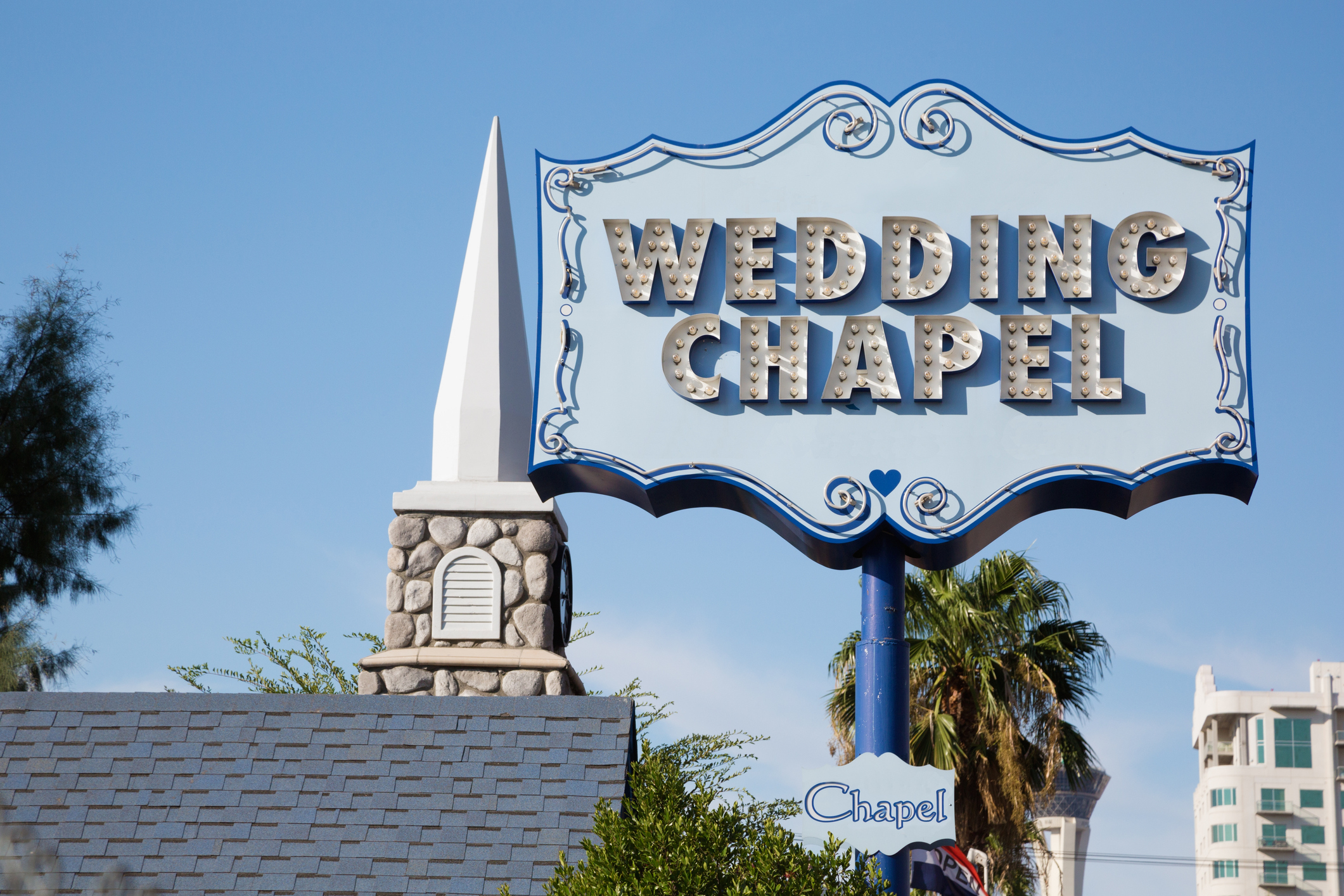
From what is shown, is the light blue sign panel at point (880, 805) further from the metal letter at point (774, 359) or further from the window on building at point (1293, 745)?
the window on building at point (1293, 745)

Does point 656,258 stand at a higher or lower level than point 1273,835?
higher

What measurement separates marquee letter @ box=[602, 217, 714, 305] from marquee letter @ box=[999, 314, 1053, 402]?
110 inches

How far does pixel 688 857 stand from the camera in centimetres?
926

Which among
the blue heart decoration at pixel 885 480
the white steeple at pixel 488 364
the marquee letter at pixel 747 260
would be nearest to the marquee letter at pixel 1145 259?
the blue heart decoration at pixel 885 480

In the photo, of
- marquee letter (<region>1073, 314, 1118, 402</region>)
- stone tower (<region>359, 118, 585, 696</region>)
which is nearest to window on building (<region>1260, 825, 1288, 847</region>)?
stone tower (<region>359, 118, 585, 696</region>)

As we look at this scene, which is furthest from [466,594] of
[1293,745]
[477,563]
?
[1293,745]

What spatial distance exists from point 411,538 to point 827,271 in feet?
17.0

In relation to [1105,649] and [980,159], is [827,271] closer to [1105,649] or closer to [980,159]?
[980,159]

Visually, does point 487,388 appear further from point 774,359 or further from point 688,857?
point 688,857

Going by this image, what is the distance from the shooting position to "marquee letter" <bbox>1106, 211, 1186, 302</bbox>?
12.5 m

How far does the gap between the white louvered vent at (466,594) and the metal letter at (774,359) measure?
3.62 metres

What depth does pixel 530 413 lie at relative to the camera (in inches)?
627

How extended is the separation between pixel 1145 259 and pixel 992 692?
9044mm

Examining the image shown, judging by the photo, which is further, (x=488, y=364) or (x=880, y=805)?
(x=488, y=364)
